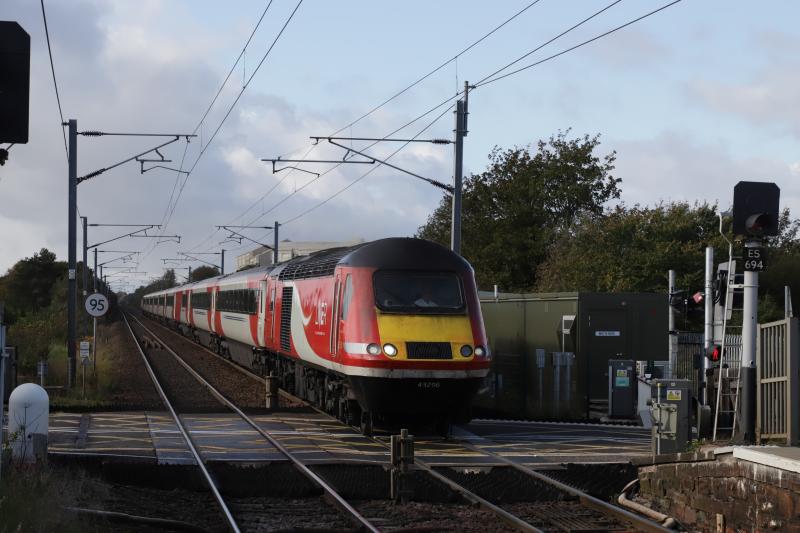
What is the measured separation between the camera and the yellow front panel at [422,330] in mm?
16281

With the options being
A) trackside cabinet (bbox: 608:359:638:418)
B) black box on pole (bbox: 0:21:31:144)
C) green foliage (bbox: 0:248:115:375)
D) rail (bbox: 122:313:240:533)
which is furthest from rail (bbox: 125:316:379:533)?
green foliage (bbox: 0:248:115:375)

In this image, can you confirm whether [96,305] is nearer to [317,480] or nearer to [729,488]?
[317,480]

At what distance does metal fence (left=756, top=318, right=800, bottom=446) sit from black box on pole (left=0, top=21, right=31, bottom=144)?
707cm

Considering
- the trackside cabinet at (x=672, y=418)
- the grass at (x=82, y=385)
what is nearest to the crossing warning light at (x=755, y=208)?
the trackside cabinet at (x=672, y=418)

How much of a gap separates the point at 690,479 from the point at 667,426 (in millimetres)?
2916

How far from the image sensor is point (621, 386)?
22.2 m

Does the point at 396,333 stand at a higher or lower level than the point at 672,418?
higher

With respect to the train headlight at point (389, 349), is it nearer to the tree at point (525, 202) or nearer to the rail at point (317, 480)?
the rail at point (317, 480)

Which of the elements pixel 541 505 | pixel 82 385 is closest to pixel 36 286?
pixel 82 385

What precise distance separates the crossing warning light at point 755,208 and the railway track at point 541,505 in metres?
3.47

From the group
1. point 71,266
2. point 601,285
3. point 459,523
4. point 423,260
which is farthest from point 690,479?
point 601,285

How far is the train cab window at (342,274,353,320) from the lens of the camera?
17016mm

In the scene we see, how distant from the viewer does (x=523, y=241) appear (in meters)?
51.1

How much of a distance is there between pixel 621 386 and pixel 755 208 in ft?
34.3
